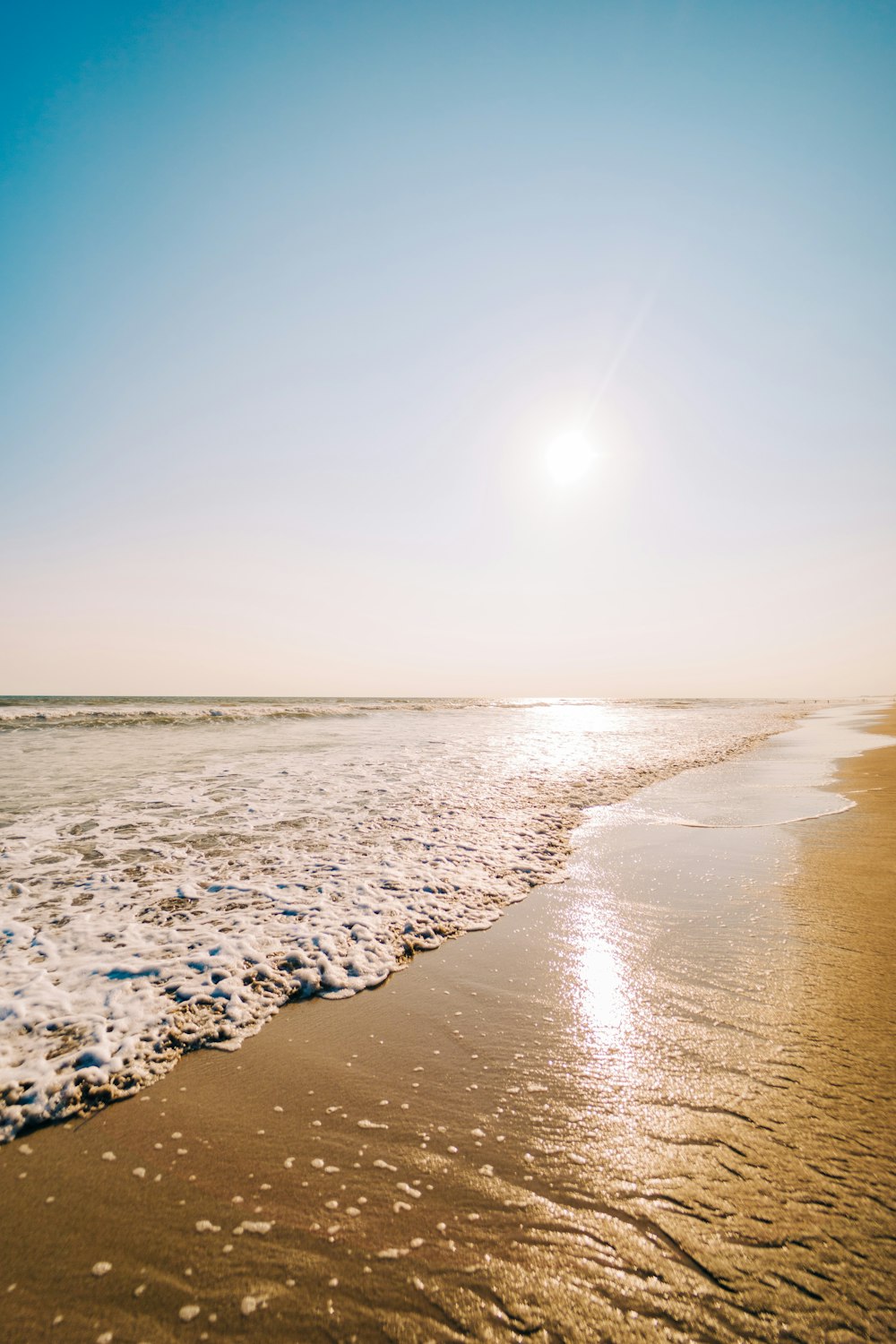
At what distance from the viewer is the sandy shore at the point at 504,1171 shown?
217 cm

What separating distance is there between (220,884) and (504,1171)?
501 centimetres

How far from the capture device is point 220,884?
6.79m

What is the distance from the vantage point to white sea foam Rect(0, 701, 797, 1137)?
13.1ft

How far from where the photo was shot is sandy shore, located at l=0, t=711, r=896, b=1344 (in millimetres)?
2172

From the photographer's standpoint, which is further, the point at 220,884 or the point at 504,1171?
the point at 220,884

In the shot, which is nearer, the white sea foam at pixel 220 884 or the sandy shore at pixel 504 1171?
the sandy shore at pixel 504 1171

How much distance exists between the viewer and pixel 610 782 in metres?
13.9

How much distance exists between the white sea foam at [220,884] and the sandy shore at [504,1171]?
1.55 ft

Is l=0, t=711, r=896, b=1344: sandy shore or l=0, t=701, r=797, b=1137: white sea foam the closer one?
l=0, t=711, r=896, b=1344: sandy shore

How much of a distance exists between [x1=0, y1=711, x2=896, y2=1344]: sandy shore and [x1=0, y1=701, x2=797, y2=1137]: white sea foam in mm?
471

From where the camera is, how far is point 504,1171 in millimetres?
2803

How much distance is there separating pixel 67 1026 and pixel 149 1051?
757 mm

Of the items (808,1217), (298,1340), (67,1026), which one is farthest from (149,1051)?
(808,1217)

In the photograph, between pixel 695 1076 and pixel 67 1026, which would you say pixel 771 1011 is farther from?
pixel 67 1026
